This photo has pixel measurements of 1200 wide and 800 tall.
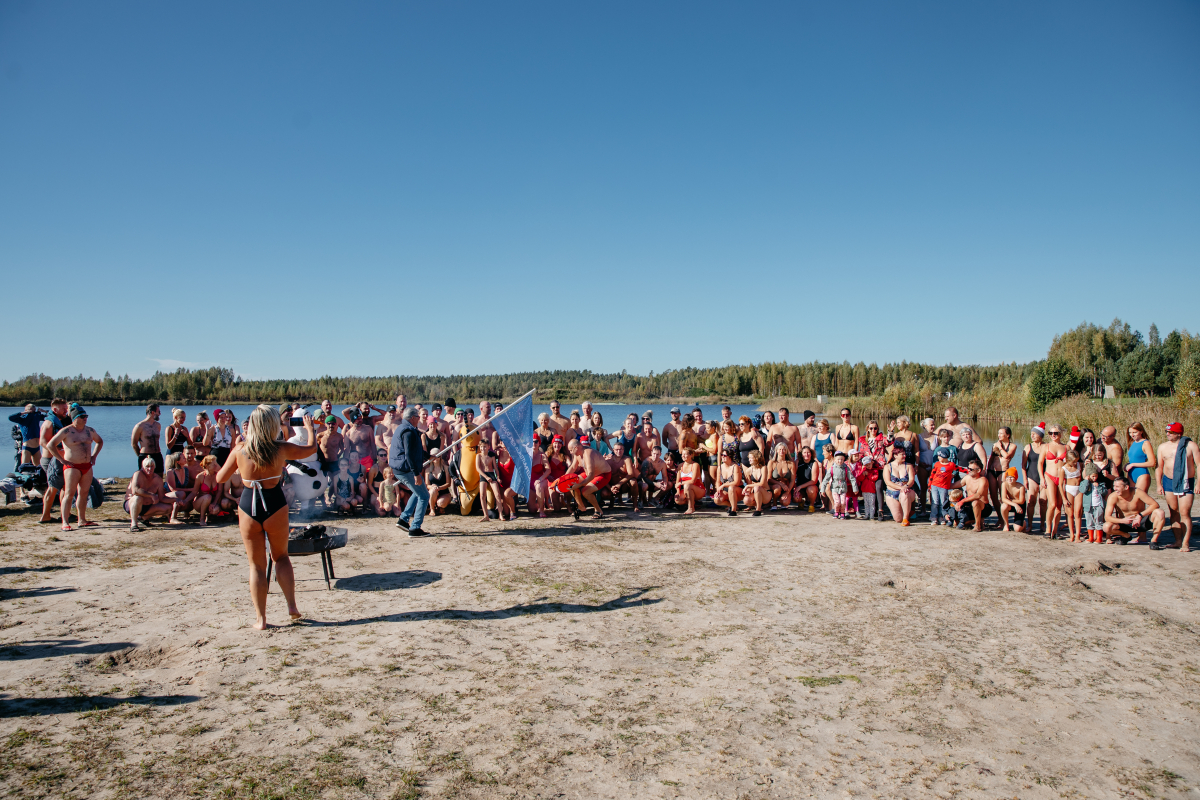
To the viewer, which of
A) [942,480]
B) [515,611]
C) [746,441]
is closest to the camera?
[515,611]

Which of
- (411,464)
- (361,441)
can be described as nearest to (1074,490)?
(411,464)

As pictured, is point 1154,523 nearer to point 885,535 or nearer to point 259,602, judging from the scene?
point 885,535

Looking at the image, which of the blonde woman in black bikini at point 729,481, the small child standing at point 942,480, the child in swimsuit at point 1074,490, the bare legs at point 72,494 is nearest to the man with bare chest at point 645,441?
the blonde woman in black bikini at point 729,481

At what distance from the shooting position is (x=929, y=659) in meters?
4.58

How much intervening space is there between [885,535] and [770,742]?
593cm

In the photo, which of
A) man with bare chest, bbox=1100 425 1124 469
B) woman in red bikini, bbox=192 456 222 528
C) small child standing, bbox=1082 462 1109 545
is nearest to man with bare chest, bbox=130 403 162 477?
woman in red bikini, bbox=192 456 222 528

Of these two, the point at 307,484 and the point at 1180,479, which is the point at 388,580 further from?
the point at 1180,479

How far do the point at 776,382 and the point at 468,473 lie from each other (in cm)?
12465

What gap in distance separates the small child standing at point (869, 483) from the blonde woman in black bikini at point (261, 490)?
7963 millimetres

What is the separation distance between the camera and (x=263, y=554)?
196 inches

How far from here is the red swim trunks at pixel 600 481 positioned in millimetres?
10195

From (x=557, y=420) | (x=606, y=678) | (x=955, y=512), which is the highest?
(x=557, y=420)

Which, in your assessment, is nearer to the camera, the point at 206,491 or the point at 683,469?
the point at 206,491

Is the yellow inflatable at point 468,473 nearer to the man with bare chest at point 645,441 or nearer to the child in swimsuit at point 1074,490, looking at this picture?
the man with bare chest at point 645,441
